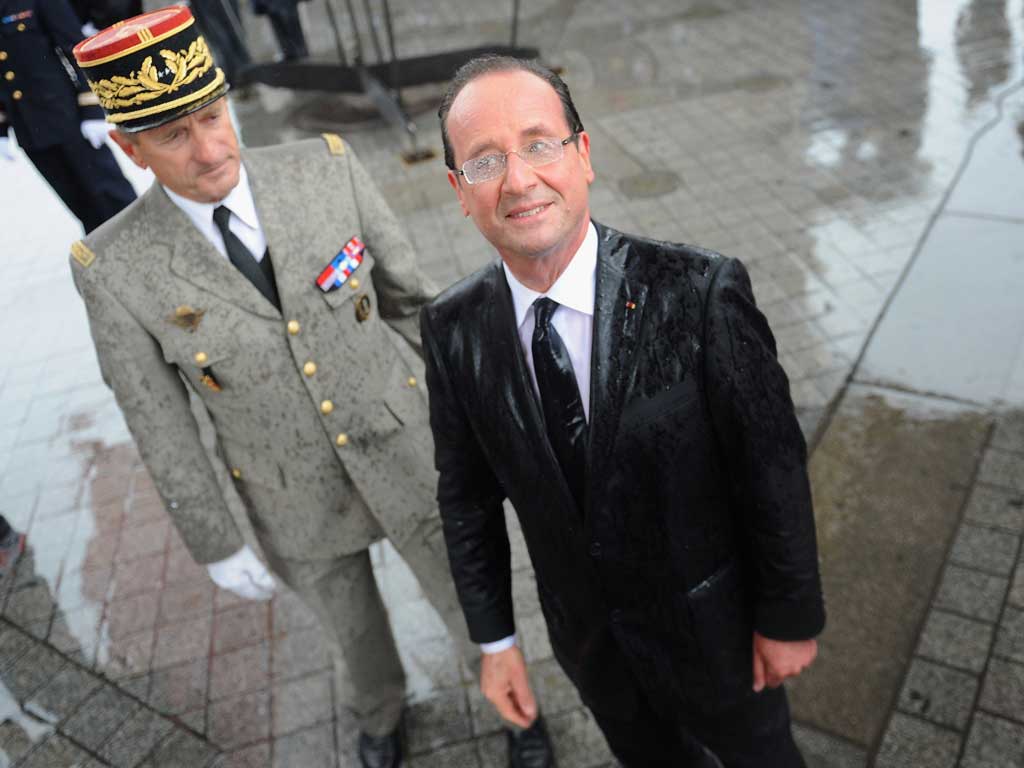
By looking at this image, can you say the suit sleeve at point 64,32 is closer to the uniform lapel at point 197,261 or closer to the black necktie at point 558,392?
the uniform lapel at point 197,261

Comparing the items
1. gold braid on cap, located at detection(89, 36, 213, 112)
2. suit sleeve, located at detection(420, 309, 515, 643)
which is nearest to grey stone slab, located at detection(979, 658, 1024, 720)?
suit sleeve, located at detection(420, 309, 515, 643)

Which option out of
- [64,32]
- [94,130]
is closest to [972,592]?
[94,130]

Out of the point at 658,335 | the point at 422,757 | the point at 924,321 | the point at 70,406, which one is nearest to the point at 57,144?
the point at 70,406

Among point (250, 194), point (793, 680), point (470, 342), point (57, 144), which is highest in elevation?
point (250, 194)

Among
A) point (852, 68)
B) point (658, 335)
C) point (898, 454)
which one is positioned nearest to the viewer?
point (658, 335)

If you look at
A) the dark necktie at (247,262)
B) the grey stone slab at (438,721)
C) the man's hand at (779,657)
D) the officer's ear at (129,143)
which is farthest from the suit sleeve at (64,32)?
the man's hand at (779,657)

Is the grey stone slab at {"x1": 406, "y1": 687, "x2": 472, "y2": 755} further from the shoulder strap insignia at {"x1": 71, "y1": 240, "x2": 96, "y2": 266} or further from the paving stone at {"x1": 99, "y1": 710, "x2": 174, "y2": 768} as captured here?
the shoulder strap insignia at {"x1": 71, "y1": 240, "x2": 96, "y2": 266}

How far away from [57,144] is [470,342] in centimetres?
430

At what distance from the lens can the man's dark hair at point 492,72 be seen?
53.5 inches

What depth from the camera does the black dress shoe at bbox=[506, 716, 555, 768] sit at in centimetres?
259

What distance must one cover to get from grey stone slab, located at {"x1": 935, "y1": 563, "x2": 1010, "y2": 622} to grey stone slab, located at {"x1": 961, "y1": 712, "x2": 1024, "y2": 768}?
1.31ft

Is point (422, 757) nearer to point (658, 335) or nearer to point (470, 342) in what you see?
point (470, 342)

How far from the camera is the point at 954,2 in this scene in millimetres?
8375

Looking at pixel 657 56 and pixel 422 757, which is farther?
pixel 657 56
